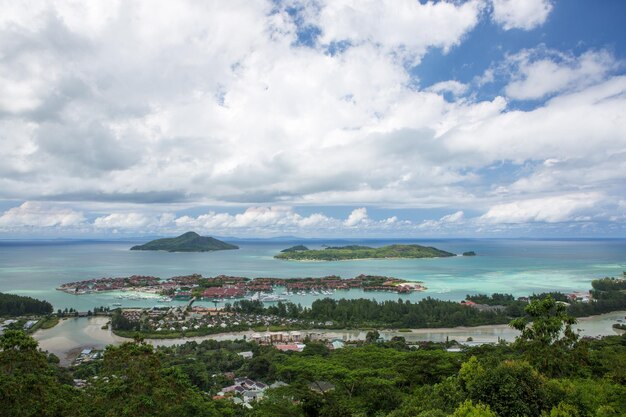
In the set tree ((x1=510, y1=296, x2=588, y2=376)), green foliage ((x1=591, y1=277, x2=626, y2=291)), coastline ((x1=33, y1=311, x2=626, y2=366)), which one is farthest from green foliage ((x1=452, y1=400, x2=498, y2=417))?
green foliage ((x1=591, y1=277, x2=626, y2=291))

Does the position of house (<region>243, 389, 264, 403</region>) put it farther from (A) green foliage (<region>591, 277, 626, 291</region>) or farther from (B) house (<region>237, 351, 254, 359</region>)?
(A) green foliage (<region>591, 277, 626, 291</region>)

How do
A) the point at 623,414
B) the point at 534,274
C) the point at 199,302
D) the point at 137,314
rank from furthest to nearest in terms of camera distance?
the point at 534,274 → the point at 199,302 → the point at 137,314 → the point at 623,414

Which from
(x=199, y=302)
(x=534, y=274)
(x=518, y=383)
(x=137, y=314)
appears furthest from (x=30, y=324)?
(x=534, y=274)

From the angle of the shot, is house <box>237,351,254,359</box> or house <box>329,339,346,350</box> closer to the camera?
house <box>237,351,254,359</box>

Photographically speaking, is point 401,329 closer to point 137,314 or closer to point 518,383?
point 137,314

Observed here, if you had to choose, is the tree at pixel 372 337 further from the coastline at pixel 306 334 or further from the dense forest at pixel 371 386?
the dense forest at pixel 371 386

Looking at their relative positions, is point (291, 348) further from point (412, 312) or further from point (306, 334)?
point (412, 312)
